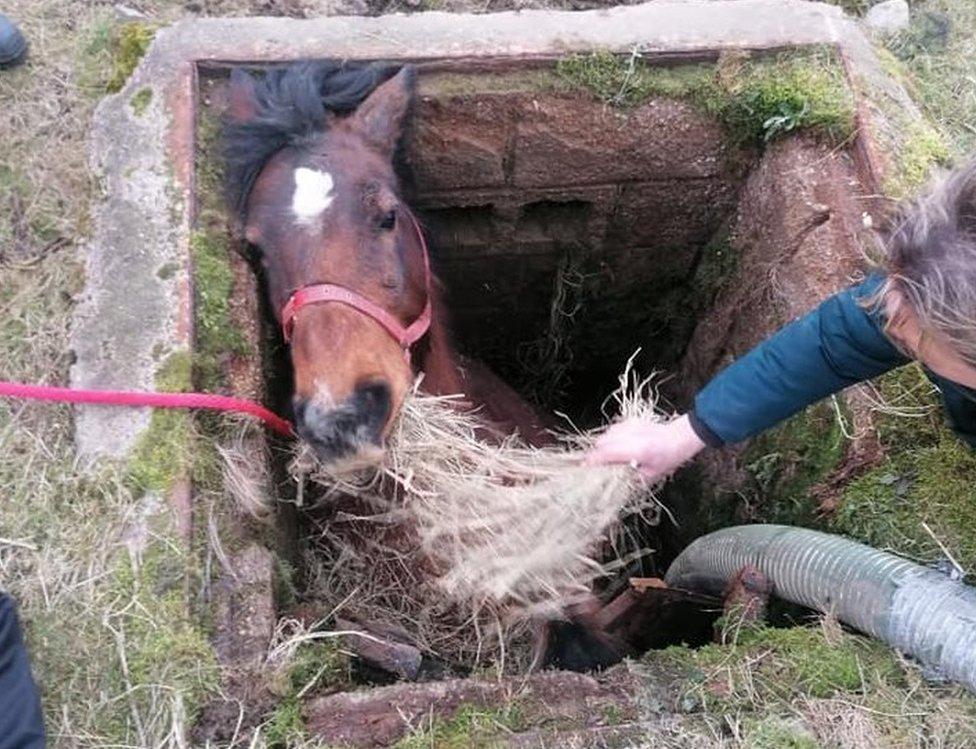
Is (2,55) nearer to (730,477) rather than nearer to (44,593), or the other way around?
A: (44,593)

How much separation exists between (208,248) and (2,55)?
1351mm

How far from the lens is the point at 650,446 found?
Result: 7.43 ft

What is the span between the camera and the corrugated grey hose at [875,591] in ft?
6.45

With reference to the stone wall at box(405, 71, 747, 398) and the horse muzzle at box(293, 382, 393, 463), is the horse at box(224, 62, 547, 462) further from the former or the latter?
the stone wall at box(405, 71, 747, 398)

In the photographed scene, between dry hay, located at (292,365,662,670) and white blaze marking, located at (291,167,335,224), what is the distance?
548 millimetres

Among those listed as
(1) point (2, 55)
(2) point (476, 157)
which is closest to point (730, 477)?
(2) point (476, 157)

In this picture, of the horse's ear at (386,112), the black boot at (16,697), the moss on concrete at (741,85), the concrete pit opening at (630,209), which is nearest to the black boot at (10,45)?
the concrete pit opening at (630,209)

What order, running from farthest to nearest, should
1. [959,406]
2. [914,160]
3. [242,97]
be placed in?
[914,160]
[242,97]
[959,406]

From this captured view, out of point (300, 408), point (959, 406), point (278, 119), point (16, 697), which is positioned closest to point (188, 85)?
point (278, 119)

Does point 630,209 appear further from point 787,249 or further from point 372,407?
point 372,407

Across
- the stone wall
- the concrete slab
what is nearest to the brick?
the stone wall

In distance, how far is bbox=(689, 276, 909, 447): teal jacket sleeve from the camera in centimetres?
209

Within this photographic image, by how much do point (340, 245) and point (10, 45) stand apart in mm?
1717

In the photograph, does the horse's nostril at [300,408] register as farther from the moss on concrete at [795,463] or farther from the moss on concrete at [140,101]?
the moss on concrete at [795,463]
